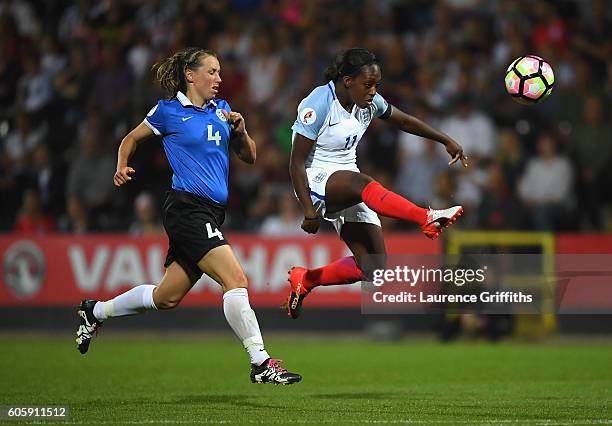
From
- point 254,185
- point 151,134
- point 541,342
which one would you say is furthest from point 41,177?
point 151,134

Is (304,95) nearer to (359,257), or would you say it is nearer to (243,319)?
(359,257)

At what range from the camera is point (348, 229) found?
368 inches

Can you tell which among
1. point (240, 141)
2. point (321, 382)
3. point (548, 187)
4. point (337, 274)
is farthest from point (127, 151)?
point (548, 187)

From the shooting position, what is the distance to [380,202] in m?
8.63

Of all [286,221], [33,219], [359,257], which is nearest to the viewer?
[359,257]

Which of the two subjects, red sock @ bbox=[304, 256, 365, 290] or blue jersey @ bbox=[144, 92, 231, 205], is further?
red sock @ bbox=[304, 256, 365, 290]

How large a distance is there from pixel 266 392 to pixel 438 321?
6.25 m

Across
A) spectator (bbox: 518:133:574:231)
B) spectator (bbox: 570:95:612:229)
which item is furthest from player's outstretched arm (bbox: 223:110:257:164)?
spectator (bbox: 570:95:612:229)

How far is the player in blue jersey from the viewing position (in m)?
8.30

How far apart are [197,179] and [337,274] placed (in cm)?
158

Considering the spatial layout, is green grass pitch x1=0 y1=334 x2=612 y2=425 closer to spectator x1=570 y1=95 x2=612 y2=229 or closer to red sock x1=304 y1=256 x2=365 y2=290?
red sock x1=304 y1=256 x2=365 y2=290

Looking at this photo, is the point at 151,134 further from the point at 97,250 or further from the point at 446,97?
the point at 446,97

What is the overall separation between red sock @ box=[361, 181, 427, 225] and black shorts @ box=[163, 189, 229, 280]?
1.13 metres

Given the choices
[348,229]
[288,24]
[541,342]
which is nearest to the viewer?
[348,229]
